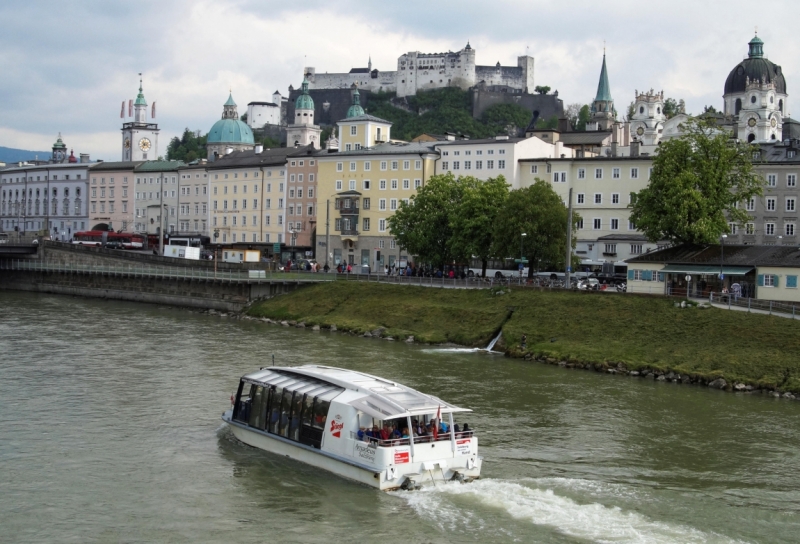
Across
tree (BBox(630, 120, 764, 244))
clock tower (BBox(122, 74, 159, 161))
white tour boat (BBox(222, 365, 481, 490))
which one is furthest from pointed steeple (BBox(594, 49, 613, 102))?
white tour boat (BBox(222, 365, 481, 490))

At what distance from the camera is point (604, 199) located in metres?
87.8

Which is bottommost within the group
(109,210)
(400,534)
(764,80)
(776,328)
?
(400,534)

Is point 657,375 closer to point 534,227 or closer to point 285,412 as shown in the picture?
point 285,412

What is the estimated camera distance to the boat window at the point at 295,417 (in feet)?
98.5

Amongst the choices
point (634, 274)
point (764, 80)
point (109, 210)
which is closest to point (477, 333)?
point (634, 274)

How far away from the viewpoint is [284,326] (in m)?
68.9

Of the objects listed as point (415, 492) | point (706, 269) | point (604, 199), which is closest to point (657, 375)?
point (706, 269)

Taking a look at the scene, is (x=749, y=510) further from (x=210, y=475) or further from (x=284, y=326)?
(x=284, y=326)

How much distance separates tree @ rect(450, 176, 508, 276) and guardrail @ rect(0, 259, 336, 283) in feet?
37.6

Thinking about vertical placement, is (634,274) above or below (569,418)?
above

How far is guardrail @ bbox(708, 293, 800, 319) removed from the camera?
5203 cm

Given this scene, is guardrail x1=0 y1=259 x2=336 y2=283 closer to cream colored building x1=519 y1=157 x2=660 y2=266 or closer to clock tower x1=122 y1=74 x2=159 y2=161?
cream colored building x1=519 y1=157 x2=660 y2=266

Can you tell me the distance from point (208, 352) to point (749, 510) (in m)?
33.4

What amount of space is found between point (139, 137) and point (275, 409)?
538ft
